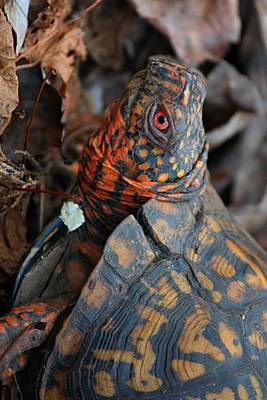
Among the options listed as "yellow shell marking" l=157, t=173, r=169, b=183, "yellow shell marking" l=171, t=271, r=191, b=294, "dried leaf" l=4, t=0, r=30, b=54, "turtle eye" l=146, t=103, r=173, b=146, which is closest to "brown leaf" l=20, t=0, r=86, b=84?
"dried leaf" l=4, t=0, r=30, b=54

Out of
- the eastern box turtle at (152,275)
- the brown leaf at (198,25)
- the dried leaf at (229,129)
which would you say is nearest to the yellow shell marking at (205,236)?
the eastern box turtle at (152,275)

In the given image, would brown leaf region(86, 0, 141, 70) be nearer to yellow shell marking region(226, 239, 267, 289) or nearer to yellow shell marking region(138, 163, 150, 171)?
yellow shell marking region(138, 163, 150, 171)

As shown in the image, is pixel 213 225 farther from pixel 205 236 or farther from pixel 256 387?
pixel 256 387

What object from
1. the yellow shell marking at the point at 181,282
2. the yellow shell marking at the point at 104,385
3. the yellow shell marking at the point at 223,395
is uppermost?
the yellow shell marking at the point at 181,282

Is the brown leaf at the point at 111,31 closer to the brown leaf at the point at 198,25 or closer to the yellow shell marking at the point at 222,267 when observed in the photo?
the brown leaf at the point at 198,25

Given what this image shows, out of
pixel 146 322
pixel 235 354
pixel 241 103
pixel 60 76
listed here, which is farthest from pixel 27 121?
pixel 241 103
